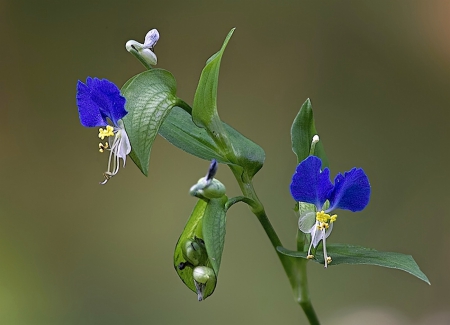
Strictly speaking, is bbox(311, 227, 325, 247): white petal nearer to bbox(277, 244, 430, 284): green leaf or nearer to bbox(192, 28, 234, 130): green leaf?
bbox(277, 244, 430, 284): green leaf

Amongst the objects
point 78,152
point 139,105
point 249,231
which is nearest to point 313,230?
point 139,105

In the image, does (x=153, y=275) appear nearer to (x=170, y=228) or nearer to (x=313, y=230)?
(x=170, y=228)

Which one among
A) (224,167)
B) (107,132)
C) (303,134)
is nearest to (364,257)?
(303,134)

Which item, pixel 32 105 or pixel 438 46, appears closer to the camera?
pixel 438 46

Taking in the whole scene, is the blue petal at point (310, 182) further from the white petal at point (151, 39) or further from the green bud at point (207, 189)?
the white petal at point (151, 39)

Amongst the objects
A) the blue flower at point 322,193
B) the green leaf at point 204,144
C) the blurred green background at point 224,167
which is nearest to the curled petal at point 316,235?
the blue flower at point 322,193

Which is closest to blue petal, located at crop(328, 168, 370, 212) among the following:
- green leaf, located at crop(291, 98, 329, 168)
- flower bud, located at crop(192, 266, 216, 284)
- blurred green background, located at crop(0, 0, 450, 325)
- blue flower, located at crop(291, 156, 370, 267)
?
blue flower, located at crop(291, 156, 370, 267)
